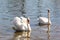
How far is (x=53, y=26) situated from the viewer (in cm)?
1560

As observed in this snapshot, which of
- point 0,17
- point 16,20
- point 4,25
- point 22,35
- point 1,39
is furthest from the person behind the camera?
point 0,17

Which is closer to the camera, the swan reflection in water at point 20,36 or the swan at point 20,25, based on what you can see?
the swan reflection in water at point 20,36

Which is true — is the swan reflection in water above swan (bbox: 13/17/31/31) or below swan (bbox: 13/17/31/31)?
below

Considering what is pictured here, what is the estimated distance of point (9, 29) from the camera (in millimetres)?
14711

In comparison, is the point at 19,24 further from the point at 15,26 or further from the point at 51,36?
the point at 51,36

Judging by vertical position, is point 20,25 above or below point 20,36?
above

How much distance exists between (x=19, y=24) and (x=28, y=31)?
62cm

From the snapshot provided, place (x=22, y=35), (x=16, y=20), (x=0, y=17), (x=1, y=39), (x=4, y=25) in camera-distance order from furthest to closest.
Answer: (x=0, y=17)
(x=4, y=25)
(x=16, y=20)
(x=22, y=35)
(x=1, y=39)

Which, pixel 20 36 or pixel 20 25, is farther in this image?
pixel 20 25

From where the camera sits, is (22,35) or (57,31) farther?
(57,31)

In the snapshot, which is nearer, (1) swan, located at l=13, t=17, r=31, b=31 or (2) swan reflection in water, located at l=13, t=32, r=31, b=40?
(2) swan reflection in water, located at l=13, t=32, r=31, b=40

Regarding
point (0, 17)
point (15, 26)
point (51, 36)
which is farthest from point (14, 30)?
point (0, 17)

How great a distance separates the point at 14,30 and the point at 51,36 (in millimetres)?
2285

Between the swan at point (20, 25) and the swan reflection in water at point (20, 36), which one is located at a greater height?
the swan at point (20, 25)
